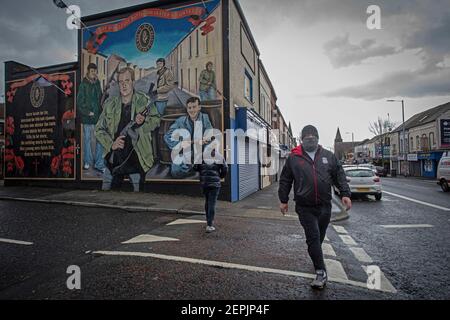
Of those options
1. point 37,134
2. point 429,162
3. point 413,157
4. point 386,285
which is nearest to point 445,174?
point 386,285

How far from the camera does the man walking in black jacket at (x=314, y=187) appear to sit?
360cm

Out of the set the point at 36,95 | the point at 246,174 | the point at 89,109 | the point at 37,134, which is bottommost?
the point at 246,174

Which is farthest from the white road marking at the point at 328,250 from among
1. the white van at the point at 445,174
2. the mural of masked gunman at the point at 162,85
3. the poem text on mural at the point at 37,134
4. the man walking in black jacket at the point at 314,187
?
the white van at the point at 445,174

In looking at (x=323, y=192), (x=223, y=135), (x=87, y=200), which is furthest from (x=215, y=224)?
(x=87, y=200)

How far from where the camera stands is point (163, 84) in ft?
40.0

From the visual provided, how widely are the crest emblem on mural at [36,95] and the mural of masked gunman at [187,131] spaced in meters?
7.87

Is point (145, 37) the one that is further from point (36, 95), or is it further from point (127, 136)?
point (36, 95)

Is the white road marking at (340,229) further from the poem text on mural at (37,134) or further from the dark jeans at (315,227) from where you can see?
the poem text on mural at (37,134)

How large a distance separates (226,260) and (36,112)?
1462 cm

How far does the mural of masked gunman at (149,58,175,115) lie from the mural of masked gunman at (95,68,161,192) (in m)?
0.36

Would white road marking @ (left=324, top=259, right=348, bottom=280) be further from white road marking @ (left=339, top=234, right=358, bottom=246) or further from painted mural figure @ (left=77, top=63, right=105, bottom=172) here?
painted mural figure @ (left=77, top=63, right=105, bottom=172)

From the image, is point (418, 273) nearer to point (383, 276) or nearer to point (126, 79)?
point (383, 276)

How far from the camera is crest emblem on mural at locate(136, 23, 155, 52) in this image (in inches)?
491

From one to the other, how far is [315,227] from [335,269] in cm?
105
